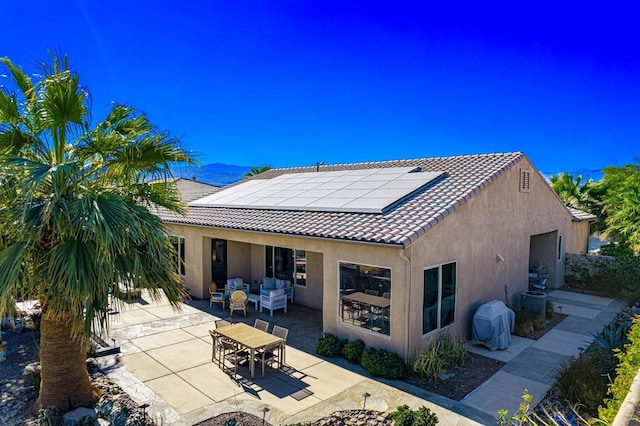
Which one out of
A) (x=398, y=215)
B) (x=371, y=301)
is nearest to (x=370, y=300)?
(x=371, y=301)

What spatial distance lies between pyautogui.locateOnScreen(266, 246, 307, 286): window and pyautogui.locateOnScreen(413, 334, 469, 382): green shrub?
279 inches

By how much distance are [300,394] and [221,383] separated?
79.9 inches

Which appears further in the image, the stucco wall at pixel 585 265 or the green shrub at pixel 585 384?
the stucco wall at pixel 585 265

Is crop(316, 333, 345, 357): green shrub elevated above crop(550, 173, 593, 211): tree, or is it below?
below

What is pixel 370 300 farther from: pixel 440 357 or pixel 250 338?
pixel 250 338

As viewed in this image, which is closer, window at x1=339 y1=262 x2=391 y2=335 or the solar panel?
window at x1=339 y1=262 x2=391 y2=335

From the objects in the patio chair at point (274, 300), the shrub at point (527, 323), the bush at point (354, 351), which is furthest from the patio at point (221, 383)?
the shrub at point (527, 323)

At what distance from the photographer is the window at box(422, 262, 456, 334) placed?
11141mm

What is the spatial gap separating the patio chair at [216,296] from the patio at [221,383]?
236 centimetres

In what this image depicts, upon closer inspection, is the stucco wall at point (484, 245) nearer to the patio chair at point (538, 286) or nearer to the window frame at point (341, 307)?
the window frame at point (341, 307)

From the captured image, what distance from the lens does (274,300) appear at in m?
15.7

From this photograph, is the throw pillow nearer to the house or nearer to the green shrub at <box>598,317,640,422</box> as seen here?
the house

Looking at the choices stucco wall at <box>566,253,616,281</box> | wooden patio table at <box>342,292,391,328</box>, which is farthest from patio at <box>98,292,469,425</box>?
stucco wall at <box>566,253,616,281</box>

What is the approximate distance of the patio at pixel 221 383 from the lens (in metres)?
8.40
